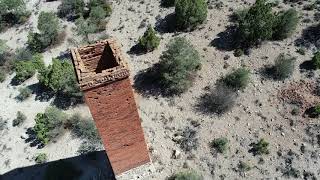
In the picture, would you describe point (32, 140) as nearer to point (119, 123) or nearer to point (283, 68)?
point (119, 123)

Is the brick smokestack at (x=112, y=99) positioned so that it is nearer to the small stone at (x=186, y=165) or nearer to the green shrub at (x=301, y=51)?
the small stone at (x=186, y=165)

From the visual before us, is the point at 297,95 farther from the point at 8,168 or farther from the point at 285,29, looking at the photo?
the point at 8,168

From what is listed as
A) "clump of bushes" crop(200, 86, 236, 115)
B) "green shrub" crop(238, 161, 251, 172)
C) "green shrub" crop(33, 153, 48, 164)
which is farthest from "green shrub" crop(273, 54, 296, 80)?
"green shrub" crop(33, 153, 48, 164)

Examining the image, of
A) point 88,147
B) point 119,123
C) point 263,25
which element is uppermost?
point 119,123

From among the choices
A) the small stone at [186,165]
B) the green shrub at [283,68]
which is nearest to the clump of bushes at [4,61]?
the small stone at [186,165]

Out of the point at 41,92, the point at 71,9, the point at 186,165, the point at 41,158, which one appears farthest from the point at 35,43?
the point at 186,165
